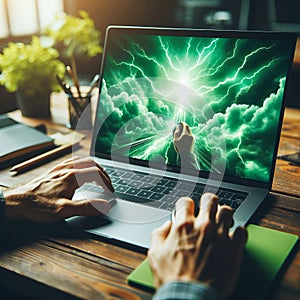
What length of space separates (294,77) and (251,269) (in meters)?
2.82

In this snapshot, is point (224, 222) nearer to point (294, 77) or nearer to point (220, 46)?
point (220, 46)

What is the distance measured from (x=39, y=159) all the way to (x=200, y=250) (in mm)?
659

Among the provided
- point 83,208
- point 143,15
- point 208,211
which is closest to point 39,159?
point 83,208

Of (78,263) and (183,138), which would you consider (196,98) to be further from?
(78,263)

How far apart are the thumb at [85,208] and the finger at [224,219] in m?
0.25

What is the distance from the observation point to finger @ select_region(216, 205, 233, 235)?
26.1 inches

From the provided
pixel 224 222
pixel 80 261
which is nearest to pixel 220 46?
pixel 224 222

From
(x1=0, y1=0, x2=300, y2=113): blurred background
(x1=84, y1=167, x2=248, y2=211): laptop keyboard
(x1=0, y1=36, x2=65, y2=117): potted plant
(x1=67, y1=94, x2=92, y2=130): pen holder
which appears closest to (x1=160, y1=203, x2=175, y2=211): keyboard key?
(x1=84, y1=167, x2=248, y2=211): laptop keyboard

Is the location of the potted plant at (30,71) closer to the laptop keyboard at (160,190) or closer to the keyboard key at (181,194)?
the laptop keyboard at (160,190)

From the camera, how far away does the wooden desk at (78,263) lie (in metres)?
0.63

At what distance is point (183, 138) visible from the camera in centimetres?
97

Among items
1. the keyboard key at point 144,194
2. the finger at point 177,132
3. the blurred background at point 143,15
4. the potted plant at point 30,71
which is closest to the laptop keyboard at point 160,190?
the keyboard key at point 144,194

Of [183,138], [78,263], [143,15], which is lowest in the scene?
[78,263]

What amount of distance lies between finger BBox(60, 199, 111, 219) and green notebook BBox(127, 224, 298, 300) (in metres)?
0.18
